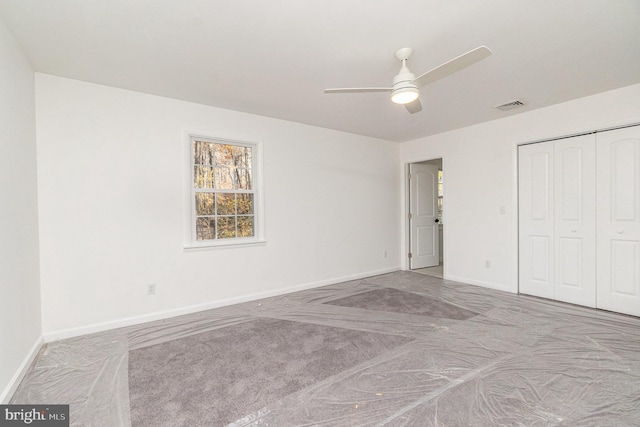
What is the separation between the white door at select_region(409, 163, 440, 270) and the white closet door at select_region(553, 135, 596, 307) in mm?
2291

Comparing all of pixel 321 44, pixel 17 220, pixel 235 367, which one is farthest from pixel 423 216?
pixel 17 220

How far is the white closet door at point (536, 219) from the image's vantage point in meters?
3.81

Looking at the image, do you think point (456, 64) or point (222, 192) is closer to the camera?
point (456, 64)

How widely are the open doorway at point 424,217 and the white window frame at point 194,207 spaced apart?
3.06 meters

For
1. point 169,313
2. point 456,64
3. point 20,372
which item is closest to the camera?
point 456,64

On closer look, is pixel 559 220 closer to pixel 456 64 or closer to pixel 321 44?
pixel 456 64

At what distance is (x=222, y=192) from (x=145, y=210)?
0.90 m

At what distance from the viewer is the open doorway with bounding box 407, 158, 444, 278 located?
5.70 metres

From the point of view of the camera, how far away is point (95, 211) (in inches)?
115

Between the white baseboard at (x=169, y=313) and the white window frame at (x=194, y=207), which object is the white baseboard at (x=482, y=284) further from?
the white window frame at (x=194, y=207)

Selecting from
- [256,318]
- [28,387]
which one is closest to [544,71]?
[256,318]

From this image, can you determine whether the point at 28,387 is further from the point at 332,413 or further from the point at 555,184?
the point at 555,184

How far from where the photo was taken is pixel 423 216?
19.2ft

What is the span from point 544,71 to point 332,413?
133 inches
